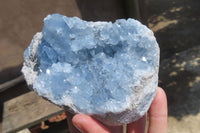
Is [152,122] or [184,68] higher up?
[152,122]

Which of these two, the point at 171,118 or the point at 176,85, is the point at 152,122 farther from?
the point at 176,85

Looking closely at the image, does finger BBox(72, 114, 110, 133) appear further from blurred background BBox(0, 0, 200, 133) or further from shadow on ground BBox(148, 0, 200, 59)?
shadow on ground BBox(148, 0, 200, 59)

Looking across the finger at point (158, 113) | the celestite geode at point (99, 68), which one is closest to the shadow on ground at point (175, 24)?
the finger at point (158, 113)

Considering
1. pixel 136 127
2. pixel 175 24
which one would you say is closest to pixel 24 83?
pixel 136 127

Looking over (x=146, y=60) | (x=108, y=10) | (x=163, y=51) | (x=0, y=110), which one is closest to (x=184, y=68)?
(x=163, y=51)

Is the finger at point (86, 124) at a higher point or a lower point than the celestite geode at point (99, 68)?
lower

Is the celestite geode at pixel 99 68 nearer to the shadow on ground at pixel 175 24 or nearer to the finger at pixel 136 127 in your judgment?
the finger at pixel 136 127
